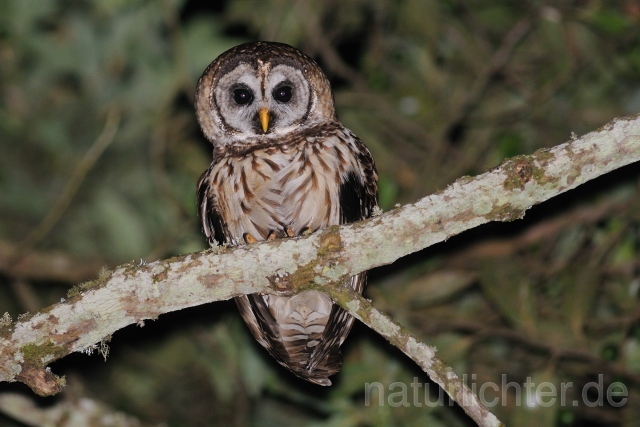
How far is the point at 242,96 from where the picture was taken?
15.1 feet

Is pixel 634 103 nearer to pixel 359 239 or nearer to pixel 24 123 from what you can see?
pixel 359 239

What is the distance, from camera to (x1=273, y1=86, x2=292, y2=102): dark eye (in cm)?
458

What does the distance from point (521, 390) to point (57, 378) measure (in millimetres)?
3131

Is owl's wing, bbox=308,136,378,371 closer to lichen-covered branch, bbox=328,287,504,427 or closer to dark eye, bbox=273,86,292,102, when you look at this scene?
dark eye, bbox=273,86,292,102

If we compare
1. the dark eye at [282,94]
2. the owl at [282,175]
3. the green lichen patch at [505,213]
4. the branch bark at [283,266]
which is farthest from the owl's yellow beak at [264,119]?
the green lichen patch at [505,213]

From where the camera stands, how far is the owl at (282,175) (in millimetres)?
4133

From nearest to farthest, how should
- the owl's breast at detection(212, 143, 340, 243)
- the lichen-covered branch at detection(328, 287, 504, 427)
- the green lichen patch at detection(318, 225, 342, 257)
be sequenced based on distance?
1. the lichen-covered branch at detection(328, 287, 504, 427)
2. the green lichen patch at detection(318, 225, 342, 257)
3. the owl's breast at detection(212, 143, 340, 243)

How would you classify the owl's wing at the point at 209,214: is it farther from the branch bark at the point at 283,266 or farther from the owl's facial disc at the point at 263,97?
the branch bark at the point at 283,266

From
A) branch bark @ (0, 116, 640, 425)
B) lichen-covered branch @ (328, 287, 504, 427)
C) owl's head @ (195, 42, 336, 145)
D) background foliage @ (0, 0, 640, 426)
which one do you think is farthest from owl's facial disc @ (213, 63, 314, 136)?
lichen-covered branch @ (328, 287, 504, 427)

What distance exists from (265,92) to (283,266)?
4.62 feet

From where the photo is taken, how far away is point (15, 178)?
6.17 metres

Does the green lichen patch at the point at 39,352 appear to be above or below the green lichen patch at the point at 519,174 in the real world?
below

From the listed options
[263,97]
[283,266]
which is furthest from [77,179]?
[283,266]

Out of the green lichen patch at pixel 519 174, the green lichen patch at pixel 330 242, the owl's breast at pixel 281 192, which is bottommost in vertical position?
the green lichen patch at pixel 330 242
